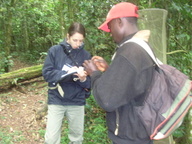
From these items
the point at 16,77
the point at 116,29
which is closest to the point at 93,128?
the point at 16,77

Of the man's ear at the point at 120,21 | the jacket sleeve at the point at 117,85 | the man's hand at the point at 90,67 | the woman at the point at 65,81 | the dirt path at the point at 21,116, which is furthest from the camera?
the dirt path at the point at 21,116

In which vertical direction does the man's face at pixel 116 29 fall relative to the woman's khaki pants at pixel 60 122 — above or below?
above

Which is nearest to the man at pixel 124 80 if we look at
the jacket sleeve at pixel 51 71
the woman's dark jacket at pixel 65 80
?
the jacket sleeve at pixel 51 71

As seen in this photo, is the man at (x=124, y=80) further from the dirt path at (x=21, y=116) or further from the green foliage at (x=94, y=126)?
the dirt path at (x=21, y=116)

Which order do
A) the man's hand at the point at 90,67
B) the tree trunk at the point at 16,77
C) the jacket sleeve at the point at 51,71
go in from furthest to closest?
the tree trunk at the point at 16,77
the jacket sleeve at the point at 51,71
the man's hand at the point at 90,67

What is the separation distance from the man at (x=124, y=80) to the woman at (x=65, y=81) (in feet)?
3.71

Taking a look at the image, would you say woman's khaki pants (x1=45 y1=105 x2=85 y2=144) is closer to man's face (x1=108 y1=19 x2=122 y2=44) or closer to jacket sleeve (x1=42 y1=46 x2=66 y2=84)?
jacket sleeve (x1=42 y1=46 x2=66 y2=84)

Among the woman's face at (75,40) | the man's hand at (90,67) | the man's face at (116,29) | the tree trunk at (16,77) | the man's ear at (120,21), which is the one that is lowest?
the tree trunk at (16,77)

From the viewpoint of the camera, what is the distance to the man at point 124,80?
150 cm

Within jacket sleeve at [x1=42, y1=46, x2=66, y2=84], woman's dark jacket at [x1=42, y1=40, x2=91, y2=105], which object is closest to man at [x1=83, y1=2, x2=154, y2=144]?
jacket sleeve at [x1=42, y1=46, x2=66, y2=84]

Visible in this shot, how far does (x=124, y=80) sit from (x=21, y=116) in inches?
173

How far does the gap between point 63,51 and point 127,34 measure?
4.97 ft

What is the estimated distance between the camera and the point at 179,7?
2869 mm

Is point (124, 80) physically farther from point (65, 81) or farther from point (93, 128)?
point (93, 128)
